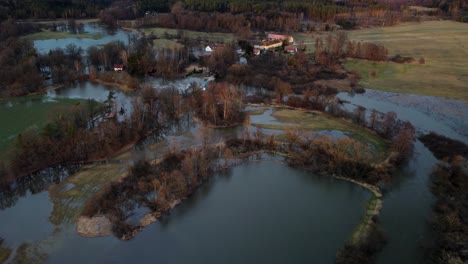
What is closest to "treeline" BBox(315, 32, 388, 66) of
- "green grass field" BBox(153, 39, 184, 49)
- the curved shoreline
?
"green grass field" BBox(153, 39, 184, 49)

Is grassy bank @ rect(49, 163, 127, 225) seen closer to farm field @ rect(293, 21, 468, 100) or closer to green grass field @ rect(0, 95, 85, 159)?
green grass field @ rect(0, 95, 85, 159)

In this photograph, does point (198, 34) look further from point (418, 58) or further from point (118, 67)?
point (418, 58)

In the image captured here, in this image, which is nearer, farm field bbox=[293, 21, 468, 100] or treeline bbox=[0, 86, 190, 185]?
treeline bbox=[0, 86, 190, 185]

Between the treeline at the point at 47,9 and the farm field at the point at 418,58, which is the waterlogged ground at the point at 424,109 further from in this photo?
the treeline at the point at 47,9

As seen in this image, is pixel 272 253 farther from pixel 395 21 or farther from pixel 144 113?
pixel 395 21

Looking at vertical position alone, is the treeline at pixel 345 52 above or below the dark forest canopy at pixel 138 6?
below

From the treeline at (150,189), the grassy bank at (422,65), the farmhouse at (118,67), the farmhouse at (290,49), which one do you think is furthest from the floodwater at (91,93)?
the farmhouse at (290,49)

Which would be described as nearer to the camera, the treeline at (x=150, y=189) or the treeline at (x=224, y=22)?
the treeline at (x=150, y=189)
